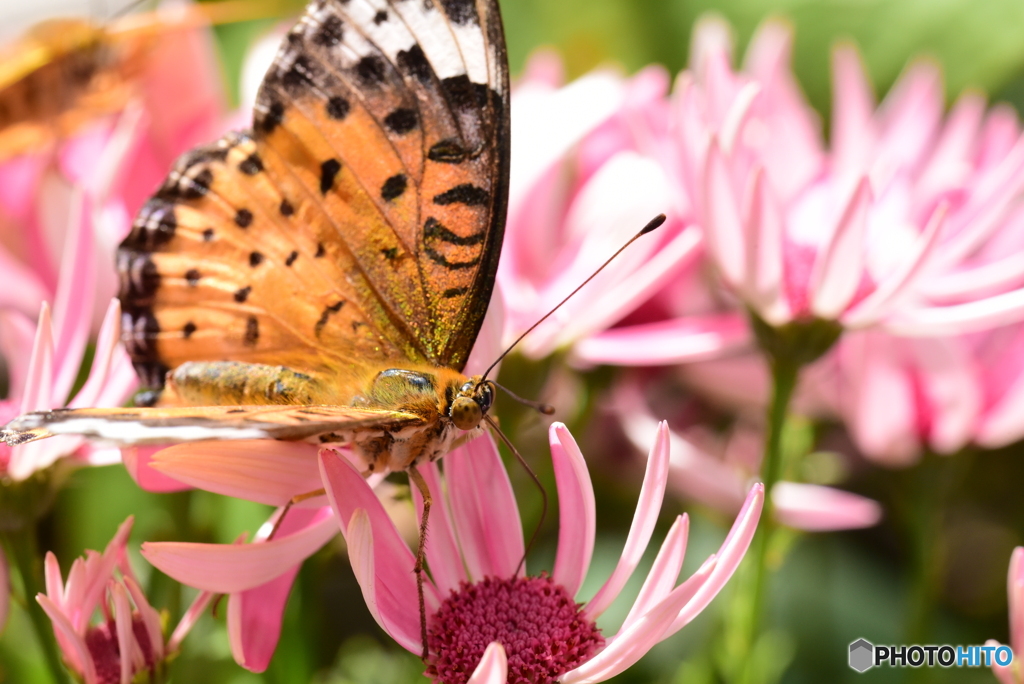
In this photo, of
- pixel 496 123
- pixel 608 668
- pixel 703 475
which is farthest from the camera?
pixel 703 475

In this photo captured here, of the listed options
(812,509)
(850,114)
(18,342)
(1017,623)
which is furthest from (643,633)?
(850,114)

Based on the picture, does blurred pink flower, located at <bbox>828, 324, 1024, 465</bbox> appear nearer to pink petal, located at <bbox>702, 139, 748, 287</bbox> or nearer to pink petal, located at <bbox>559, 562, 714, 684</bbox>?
pink petal, located at <bbox>702, 139, 748, 287</bbox>

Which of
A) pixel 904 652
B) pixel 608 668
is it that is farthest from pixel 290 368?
pixel 904 652

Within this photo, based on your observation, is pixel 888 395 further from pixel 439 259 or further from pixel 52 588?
pixel 52 588

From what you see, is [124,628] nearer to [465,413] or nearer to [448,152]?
[465,413]

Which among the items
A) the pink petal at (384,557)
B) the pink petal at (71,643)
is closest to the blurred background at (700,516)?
the pink petal at (384,557)

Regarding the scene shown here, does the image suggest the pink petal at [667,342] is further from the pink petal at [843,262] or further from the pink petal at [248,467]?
the pink petal at [248,467]
